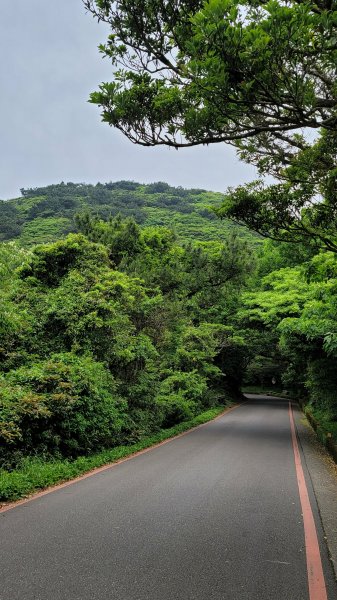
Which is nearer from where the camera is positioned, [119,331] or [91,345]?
[91,345]

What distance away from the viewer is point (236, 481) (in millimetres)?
9055

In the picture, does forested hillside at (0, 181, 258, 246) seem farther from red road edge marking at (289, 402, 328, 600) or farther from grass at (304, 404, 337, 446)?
red road edge marking at (289, 402, 328, 600)

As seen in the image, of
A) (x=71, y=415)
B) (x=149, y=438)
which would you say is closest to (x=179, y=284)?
(x=149, y=438)

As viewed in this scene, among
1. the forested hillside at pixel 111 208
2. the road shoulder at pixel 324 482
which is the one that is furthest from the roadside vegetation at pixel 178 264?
the forested hillside at pixel 111 208

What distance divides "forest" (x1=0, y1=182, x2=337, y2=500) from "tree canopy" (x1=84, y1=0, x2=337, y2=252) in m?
1.32

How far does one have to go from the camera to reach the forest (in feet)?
31.3

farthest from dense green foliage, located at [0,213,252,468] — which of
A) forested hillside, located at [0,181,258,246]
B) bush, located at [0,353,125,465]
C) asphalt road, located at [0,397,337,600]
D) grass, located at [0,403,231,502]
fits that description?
forested hillside, located at [0,181,258,246]

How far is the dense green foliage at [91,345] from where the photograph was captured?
965 cm

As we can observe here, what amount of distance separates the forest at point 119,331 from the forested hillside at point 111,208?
42.1ft

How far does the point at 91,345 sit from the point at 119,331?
56.4 inches

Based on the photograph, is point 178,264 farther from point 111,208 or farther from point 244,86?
point 111,208

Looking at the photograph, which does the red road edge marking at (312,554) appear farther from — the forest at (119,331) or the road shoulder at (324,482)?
the forest at (119,331)

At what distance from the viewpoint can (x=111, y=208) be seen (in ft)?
196

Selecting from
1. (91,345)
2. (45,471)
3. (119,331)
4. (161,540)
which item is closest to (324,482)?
(161,540)
